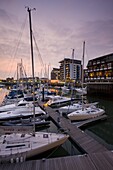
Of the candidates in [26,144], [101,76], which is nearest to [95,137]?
[26,144]

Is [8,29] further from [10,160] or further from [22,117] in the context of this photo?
[10,160]

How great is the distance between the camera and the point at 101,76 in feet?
172

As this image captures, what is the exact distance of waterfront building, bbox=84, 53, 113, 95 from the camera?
47094 mm

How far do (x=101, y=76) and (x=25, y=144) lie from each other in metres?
47.3

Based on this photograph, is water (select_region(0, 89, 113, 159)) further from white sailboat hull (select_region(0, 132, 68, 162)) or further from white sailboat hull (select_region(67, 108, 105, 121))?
white sailboat hull (select_region(67, 108, 105, 121))

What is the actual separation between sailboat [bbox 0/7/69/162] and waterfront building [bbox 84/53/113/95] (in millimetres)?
37964

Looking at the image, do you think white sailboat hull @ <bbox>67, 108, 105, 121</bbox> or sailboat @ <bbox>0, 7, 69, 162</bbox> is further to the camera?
white sailboat hull @ <bbox>67, 108, 105, 121</bbox>

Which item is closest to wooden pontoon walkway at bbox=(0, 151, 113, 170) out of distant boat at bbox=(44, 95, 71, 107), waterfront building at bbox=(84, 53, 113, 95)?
distant boat at bbox=(44, 95, 71, 107)

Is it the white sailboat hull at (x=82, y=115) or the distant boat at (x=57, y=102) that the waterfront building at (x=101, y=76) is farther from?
the white sailboat hull at (x=82, y=115)

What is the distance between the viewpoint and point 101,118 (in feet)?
66.5

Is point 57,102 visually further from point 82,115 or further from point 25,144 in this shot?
point 25,144

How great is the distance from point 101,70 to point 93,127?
4008cm

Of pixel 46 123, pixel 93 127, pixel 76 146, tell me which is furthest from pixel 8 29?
pixel 76 146

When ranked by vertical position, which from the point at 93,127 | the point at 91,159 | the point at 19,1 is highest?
the point at 19,1
